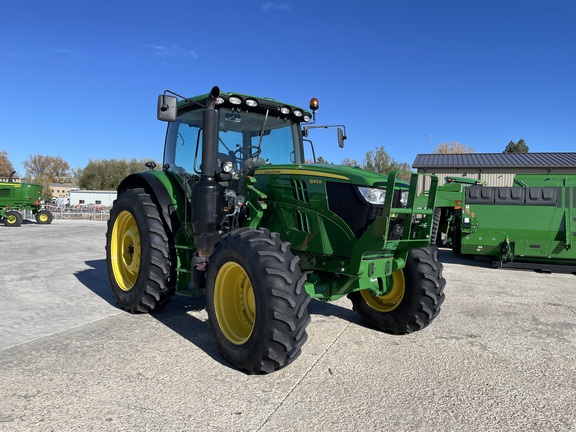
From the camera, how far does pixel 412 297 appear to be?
4.30 m

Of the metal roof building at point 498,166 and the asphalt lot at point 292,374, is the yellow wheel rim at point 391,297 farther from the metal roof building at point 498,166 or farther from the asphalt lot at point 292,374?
the metal roof building at point 498,166

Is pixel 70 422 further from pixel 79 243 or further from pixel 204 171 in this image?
pixel 79 243

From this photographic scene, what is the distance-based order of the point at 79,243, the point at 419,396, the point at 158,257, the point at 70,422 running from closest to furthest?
the point at 70,422 → the point at 419,396 → the point at 158,257 → the point at 79,243

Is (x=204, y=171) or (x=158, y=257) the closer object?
(x=204, y=171)

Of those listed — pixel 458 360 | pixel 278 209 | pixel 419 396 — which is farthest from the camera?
pixel 278 209

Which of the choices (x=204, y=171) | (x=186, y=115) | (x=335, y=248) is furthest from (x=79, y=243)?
(x=335, y=248)

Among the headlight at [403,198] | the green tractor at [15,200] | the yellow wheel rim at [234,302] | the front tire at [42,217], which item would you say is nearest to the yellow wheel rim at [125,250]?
the yellow wheel rim at [234,302]

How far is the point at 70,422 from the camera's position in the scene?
253 centimetres

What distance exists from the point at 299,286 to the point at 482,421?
1428mm

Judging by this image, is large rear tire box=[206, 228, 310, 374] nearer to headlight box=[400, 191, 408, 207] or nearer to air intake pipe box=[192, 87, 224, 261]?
air intake pipe box=[192, 87, 224, 261]

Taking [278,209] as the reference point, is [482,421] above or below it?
below

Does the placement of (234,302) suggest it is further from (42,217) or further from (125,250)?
(42,217)

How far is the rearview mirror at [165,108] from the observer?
3.89 metres

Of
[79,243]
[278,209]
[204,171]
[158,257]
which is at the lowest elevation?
[79,243]
